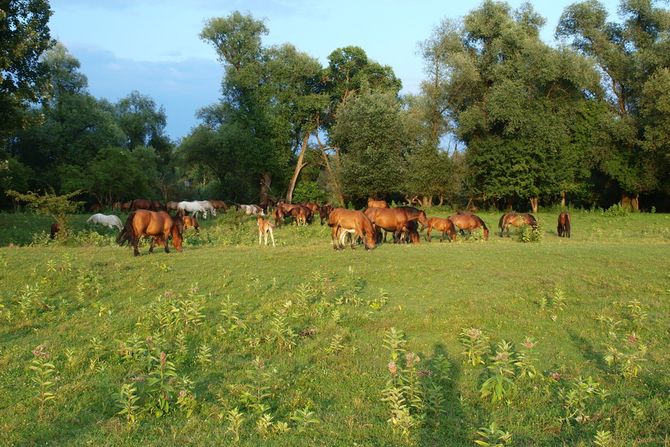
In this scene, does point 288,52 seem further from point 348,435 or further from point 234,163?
point 348,435

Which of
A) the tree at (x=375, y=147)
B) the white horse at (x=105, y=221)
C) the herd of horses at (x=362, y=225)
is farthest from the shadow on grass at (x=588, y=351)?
the tree at (x=375, y=147)

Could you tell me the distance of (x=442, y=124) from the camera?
45281 mm

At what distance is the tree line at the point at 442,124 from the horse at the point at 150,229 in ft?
69.9

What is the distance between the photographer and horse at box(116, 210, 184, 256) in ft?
51.6

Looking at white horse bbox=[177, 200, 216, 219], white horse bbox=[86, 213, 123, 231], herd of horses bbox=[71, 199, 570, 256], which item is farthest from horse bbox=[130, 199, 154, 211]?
herd of horses bbox=[71, 199, 570, 256]

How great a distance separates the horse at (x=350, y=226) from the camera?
1745cm

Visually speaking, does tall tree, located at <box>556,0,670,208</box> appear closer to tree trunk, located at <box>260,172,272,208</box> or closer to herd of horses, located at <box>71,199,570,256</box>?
herd of horses, located at <box>71,199,570,256</box>

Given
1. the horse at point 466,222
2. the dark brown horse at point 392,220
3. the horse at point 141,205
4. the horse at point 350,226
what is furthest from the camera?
the horse at point 141,205

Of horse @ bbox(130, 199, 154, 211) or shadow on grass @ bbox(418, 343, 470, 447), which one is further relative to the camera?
horse @ bbox(130, 199, 154, 211)

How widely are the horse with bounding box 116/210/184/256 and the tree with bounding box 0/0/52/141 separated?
29.8 ft

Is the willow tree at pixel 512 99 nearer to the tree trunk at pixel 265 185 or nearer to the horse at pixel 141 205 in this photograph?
the tree trunk at pixel 265 185

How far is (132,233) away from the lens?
15617mm

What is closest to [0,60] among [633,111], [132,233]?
[132,233]

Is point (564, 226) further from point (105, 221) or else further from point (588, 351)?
point (105, 221)
